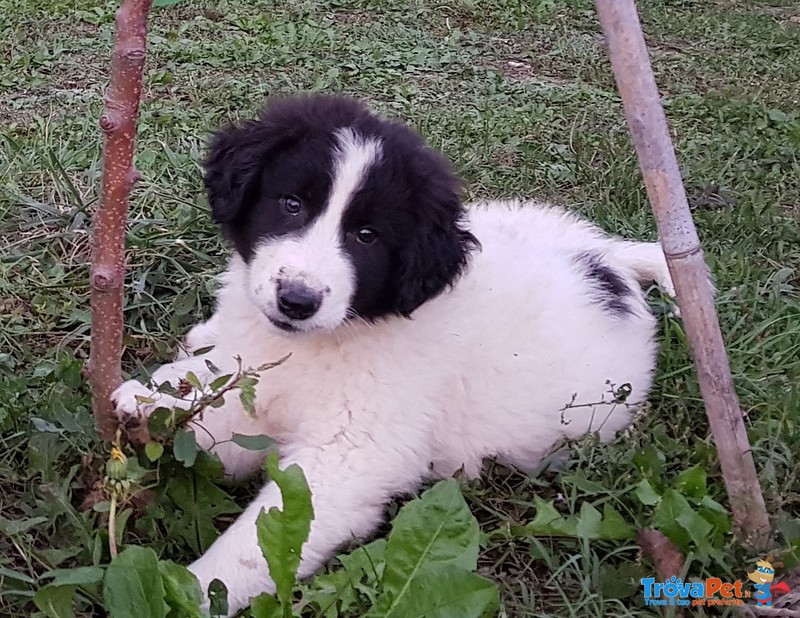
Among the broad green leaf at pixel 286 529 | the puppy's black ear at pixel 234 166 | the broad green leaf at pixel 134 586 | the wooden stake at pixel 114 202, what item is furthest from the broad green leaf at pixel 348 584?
the puppy's black ear at pixel 234 166

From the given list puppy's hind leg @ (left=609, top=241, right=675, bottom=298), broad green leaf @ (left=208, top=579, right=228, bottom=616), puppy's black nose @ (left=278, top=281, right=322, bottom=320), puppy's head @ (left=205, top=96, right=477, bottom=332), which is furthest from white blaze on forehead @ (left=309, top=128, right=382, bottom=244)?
puppy's hind leg @ (left=609, top=241, right=675, bottom=298)

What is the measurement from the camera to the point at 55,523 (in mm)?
2152

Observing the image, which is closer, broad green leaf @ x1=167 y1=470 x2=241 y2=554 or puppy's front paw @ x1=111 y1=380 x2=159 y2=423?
puppy's front paw @ x1=111 y1=380 x2=159 y2=423

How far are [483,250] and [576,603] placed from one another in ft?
3.64

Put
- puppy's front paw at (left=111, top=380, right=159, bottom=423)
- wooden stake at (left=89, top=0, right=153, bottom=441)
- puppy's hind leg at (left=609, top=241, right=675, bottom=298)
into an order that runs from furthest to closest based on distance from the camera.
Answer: puppy's hind leg at (left=609, top=241, right=675, bottom=298), puppy's front paw at (left=111, top=380, right=159, bottom=423), wooden stake at (left=89, top=0, right=153, bottom=441)

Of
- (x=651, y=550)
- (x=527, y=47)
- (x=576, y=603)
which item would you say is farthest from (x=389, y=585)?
(x=527, y=47)

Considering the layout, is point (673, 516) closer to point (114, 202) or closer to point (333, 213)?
point (333, 213)

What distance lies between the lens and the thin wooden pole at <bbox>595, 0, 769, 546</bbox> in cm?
183

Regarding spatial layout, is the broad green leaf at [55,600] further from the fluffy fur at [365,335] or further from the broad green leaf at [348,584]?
the broad green leaf at [348,584]

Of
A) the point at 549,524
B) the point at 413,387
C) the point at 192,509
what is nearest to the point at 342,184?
the point at 413,387

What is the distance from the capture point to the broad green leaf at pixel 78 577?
5.78ft

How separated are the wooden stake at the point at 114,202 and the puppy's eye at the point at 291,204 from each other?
0.57 metres

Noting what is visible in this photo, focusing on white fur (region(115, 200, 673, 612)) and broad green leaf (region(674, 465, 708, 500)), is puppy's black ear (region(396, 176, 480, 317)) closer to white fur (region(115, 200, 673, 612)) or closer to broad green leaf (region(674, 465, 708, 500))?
white fur (region(115, 200, 673, 612))

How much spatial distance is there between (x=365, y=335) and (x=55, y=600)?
1010 mm
